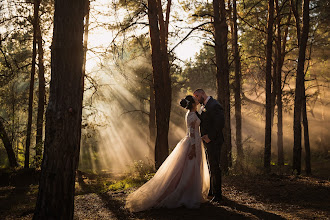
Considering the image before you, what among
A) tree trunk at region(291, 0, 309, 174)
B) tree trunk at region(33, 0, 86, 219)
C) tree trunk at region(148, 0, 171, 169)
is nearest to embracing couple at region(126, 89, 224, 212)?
tree trunk at region(33, 0, 86, 219)

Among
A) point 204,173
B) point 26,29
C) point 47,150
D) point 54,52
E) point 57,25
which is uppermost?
point 26,29

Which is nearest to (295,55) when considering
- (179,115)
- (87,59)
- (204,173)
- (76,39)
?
(179,115)

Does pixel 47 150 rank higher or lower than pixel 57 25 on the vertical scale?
lower

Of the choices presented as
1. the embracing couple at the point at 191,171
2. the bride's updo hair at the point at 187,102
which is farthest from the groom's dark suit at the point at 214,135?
the bride's updo hair at the point at 187,102

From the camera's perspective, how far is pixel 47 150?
16.4 ft

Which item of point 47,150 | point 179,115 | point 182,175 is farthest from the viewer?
point 179,115

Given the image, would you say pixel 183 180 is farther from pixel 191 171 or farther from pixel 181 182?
pixel 191 171

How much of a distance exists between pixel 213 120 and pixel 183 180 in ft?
4.91

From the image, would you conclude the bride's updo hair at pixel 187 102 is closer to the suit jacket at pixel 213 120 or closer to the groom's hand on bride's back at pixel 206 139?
the suit jacket at pixel 213 120

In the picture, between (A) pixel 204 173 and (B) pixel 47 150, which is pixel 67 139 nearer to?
(B) pixel 47 150

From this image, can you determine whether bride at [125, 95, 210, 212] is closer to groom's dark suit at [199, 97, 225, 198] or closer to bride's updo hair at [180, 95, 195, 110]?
bride's updo hair at [180, 95, 195, 110]

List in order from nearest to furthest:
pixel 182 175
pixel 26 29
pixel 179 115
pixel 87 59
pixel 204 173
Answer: pixel 182 175, pixel 204 173, pixel 87 59, pixel 26 29, pixel 179 115

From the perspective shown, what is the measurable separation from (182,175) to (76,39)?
143 inches

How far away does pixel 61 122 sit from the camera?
4.98 meters
